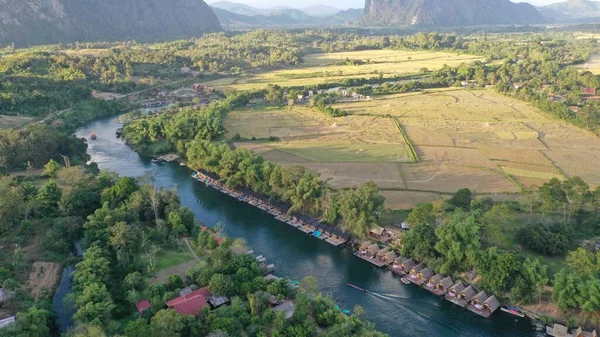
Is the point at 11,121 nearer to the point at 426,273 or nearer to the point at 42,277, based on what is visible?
the point at 42,277

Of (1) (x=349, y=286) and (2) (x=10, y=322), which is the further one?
(1) (x=349, y=286)

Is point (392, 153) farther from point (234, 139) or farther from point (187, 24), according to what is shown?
point (187, 24)

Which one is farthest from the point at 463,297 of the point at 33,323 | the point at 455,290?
the point at 33,323

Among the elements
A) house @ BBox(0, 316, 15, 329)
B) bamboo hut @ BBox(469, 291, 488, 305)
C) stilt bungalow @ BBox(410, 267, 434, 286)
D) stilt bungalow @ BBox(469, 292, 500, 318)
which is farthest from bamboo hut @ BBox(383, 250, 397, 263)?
house @ BBox(0, 316, 15, 329)

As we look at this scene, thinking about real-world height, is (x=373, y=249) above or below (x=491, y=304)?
above

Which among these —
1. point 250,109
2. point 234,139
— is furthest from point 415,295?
point 250,109

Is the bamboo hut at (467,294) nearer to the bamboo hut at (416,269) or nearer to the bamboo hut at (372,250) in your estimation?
the bamboo hut at (416,269)

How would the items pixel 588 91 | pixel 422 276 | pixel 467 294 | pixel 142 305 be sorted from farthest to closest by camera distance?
pixel 588 91 → pixel 422 276 → pixel 467 294 → pixel 142 305

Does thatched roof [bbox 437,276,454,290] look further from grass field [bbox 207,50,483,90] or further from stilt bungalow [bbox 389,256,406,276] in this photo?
grass field [bbox 207,50,483,90]
